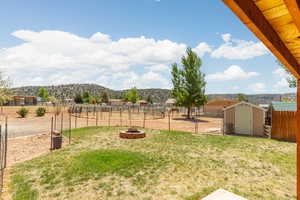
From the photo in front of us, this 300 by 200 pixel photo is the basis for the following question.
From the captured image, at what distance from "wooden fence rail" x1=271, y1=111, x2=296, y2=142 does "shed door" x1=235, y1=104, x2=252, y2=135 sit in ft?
6.79

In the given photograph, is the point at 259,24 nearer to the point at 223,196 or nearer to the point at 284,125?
the point at 223,196

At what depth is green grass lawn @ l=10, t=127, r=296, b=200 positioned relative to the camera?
498cm

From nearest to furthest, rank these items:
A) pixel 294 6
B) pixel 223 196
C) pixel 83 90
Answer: pixel 294 6 → pixel 223 196 → pixel 83 90

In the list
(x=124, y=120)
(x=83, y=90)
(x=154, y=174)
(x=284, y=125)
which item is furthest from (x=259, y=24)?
(x=83, y=90)

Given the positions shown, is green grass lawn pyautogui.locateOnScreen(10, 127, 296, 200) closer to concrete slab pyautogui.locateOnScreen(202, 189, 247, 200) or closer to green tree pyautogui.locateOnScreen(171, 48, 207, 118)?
concrete slab pyautogui.locateOnScreen(202, 189, 247, 200)

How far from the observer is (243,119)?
16.2 meters

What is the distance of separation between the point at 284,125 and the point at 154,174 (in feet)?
40.8

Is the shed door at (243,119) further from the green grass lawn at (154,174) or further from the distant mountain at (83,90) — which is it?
the distant mountain at (83,90)

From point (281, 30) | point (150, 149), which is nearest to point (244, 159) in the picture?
point (150, 149)

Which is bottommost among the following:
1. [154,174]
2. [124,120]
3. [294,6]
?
[124,120]

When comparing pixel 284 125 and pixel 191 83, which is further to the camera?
pixel 191 83

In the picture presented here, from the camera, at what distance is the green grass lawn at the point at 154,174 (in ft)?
16.3

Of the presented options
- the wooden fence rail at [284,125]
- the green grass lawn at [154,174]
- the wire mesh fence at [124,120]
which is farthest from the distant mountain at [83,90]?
the green grass lawn at [154,174]

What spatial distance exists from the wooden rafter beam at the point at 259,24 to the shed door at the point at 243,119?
1588cm
